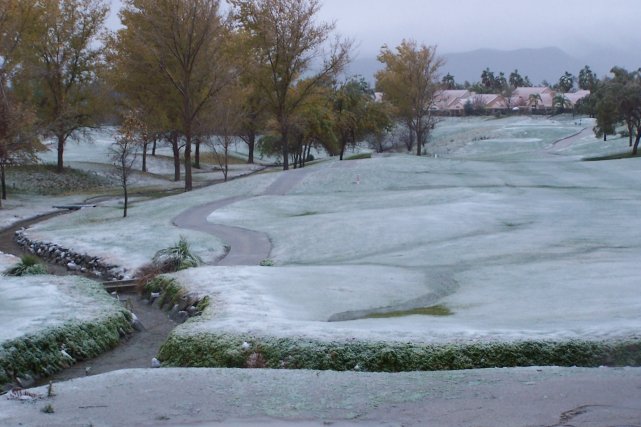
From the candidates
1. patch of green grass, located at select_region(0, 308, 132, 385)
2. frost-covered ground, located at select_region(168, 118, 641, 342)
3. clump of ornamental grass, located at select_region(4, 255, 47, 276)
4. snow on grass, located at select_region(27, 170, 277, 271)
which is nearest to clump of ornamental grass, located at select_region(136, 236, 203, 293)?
snow on grass, located at select_region(27, 170, 277, 271)

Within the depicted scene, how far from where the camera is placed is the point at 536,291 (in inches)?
747

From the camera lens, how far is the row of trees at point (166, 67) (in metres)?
58.9

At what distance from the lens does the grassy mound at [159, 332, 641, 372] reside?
1254 centimetres

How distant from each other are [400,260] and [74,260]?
43.7 feet

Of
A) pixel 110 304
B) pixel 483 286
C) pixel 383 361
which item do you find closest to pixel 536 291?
pixel 483 286

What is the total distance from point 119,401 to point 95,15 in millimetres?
63986

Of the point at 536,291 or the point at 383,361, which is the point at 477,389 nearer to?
the point at 383,361

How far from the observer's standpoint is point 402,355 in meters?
13.0

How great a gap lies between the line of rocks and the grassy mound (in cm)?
1369

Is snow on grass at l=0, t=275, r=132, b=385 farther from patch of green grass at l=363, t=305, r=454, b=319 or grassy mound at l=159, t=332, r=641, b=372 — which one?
patch of green grass at l=363, t=305, r=454, b=319

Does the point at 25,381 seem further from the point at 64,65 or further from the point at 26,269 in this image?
the point at 64,65

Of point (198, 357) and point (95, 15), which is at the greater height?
point (95, 15)

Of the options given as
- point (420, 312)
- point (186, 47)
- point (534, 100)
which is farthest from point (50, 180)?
point (534, 100)

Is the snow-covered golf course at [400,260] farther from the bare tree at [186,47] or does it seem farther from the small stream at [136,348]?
the bare tree at [186,47]
